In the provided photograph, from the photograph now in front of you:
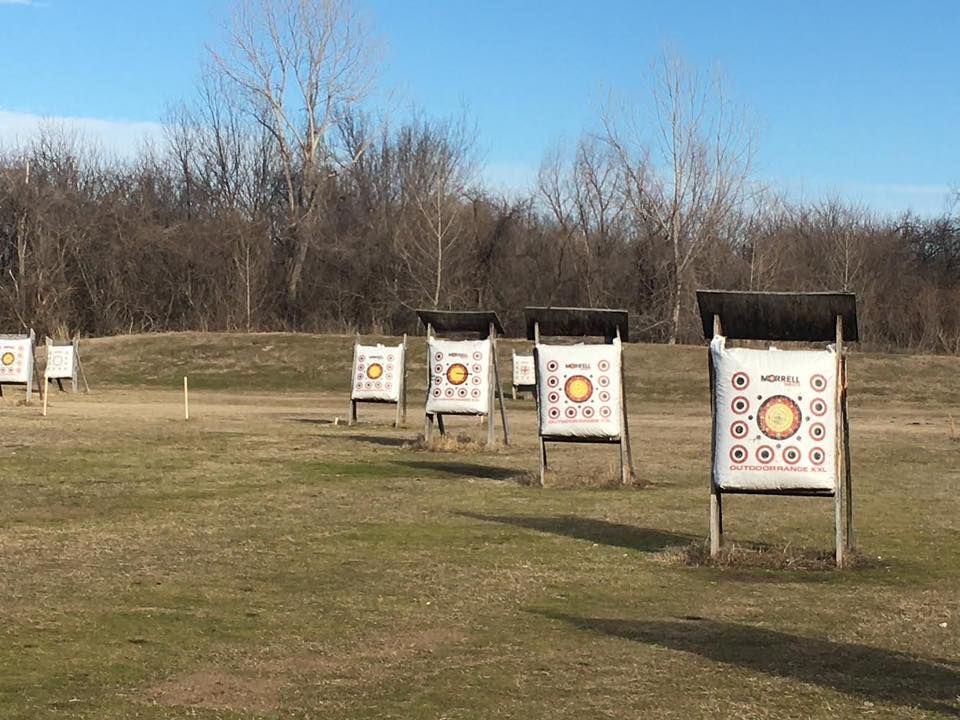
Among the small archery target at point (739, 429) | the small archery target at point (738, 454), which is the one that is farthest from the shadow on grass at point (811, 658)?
the small archery target at point (739, 429)

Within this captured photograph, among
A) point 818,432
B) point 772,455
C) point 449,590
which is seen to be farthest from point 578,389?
point 449,590

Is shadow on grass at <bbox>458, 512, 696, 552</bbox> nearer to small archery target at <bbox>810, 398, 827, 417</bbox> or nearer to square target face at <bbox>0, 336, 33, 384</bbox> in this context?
small archery target at <bbox>810, 398, 827, 417</bbox>

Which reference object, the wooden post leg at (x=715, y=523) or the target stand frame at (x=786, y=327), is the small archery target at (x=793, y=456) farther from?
the wooden post leg at (x=715, y=523)

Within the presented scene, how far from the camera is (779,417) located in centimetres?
1086

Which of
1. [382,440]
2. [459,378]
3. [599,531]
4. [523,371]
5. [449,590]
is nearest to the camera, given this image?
[449,590]

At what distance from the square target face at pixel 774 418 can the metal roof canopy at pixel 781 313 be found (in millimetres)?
368

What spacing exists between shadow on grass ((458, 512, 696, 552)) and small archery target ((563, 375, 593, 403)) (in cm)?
290

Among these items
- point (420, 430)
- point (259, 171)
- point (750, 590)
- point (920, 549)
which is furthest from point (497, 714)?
point (259, 171)

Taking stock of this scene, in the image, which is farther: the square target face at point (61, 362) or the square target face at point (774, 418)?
the square target face at point (61, 362)

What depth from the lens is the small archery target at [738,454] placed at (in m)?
10.9

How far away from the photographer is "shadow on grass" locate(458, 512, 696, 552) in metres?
12.1

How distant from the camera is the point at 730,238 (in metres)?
65.4

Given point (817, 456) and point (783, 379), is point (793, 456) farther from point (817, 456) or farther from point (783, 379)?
point (783, 379)

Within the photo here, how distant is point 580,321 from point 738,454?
22.3 feet
